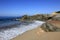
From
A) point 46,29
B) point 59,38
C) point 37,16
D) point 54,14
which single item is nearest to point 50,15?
point 54,14

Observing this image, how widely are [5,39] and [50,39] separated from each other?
5.25 feet

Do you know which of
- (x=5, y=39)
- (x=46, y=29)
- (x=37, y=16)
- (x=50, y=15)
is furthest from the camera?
(x=37, y=16)

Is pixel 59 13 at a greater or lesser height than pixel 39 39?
lesser

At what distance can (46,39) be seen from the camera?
4934 millimetres

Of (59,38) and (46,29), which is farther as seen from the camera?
(46,29)

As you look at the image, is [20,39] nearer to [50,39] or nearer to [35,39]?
[35,39]

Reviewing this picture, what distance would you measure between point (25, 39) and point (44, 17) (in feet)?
95.8

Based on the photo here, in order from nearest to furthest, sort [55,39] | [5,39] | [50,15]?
1. [55,39]
2. [5,39]
3. [50,15]

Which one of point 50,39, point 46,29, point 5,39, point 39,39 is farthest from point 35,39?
point 46,29

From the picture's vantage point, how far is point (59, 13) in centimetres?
3381

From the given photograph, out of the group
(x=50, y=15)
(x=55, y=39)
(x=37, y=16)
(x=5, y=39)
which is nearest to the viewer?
(x=55, y=39)

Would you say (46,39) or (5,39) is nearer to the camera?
(46,39)

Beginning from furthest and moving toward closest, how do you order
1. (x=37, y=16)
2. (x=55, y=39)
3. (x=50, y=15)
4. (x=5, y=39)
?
1. (x=37, y=16)
2. (x=50, y=15)
3. (x=5, y=39)
4. (x=55, y=39)

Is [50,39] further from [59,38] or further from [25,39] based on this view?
[25,39]
